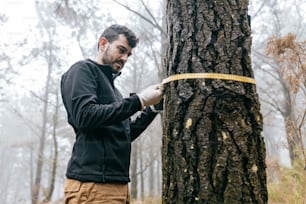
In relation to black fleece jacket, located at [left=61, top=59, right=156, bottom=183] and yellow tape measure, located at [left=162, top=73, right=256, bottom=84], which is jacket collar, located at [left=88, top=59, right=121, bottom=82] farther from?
yellow tape measure, located at [left=162, top=73, right=256, bottom=84]

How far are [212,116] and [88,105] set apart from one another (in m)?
0.69

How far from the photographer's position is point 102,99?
1851mm

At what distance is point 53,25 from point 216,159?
11070 mm

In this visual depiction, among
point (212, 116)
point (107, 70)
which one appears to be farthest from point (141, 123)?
point (212, 116)

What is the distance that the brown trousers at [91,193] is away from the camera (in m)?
1.61

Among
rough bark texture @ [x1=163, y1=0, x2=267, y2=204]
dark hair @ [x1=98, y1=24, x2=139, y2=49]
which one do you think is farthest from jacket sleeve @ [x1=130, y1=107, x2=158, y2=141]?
rough bark texture @ [x1=163, y1=0, x2=267, y2=204]

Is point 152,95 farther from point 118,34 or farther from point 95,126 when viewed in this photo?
point 118,34

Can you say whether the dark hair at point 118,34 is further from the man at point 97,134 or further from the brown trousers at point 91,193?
the brown trousers at point 91,193

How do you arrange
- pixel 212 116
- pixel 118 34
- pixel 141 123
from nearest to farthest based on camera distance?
1. pixel 212 116
2. pixel 118 34
3. pixel 141 123

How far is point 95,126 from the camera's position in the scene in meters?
1.59

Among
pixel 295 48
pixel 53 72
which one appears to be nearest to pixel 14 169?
pixel 53 72

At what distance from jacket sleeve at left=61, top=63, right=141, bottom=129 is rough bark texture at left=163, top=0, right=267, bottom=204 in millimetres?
286

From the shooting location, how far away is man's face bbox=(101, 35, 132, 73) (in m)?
2.03

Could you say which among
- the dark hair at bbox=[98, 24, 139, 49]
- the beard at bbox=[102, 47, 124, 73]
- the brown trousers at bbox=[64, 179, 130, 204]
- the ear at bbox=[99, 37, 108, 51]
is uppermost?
the dark hair at bbox=[98, 24, 139, 49]
